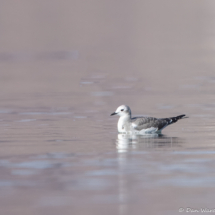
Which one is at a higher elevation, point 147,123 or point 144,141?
point 147,123

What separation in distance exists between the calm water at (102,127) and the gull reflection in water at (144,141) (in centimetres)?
3

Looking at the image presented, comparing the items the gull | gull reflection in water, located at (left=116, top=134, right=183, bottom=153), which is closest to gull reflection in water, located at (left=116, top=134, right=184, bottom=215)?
gull reflection in water, located at (left=116, top=134, right=183, bottom=153)

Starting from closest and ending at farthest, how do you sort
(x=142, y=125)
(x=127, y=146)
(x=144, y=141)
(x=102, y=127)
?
1. (x=127, y=146)
2. (x=144, y=141)
3. (x=142, y=125)
4. (x=102, y=127)

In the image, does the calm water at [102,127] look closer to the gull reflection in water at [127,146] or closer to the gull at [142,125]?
the gull reflection in water at [127,146]

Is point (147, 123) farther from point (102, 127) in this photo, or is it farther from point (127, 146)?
point (127, 146)

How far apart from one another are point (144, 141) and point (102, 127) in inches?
90.1

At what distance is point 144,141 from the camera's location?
49.9 ft

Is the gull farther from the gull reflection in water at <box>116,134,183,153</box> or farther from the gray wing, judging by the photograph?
the gull reflection in water at <box>116,134,183,153</box>

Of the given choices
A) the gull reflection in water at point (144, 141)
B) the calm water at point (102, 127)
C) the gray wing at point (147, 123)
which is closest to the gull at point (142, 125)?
the gray wing at point (147, 123)

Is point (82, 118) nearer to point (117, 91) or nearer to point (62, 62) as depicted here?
point (117, 91)

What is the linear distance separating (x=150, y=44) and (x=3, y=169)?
37871 millimetres

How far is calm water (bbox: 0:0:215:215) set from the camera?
404 inches

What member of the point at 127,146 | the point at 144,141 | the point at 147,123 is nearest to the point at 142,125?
the point at 147,123

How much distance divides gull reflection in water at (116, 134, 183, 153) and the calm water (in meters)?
0.03
